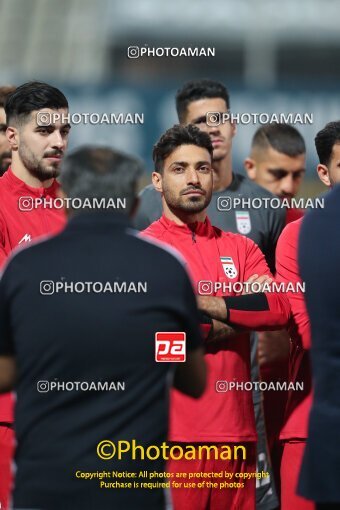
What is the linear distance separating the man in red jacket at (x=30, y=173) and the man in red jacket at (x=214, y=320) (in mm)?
320

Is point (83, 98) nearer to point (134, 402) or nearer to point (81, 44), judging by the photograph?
point (134, 402)

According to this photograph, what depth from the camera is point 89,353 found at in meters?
2.24

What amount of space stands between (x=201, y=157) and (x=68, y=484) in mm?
1474

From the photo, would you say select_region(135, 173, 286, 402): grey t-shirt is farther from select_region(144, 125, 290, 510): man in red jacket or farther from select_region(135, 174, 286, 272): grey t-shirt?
select_region(144, 125, 290, 510): man in red jacket

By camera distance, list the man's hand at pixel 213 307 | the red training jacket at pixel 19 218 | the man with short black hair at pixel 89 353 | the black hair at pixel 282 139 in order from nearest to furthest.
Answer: the man with short black hair at pixel 89 353
the man's hand at pixel 213 307
the red training jacket at pixel 19 218
the black hair at pixel 282 139

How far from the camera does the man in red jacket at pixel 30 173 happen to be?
3.39 metres

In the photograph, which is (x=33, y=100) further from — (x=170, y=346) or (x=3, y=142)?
(x=170, y=346)

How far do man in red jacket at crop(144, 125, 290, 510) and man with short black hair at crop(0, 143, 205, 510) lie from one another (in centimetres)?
101

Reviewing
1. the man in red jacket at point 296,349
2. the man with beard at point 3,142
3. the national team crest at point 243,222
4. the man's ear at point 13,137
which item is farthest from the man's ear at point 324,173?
the man with beard at point 3,142

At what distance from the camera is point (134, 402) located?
2.22 meters

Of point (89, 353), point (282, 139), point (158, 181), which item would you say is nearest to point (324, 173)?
point (158, 181)

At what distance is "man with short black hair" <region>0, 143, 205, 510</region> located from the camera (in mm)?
2230

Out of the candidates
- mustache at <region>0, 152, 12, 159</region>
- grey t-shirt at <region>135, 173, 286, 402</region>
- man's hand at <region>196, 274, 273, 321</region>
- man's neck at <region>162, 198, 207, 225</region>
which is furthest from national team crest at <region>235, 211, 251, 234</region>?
mustache at <region>0, 152, 12, 159</region>

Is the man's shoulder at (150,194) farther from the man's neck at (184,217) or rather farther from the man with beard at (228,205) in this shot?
the man's neck at (184,217)
